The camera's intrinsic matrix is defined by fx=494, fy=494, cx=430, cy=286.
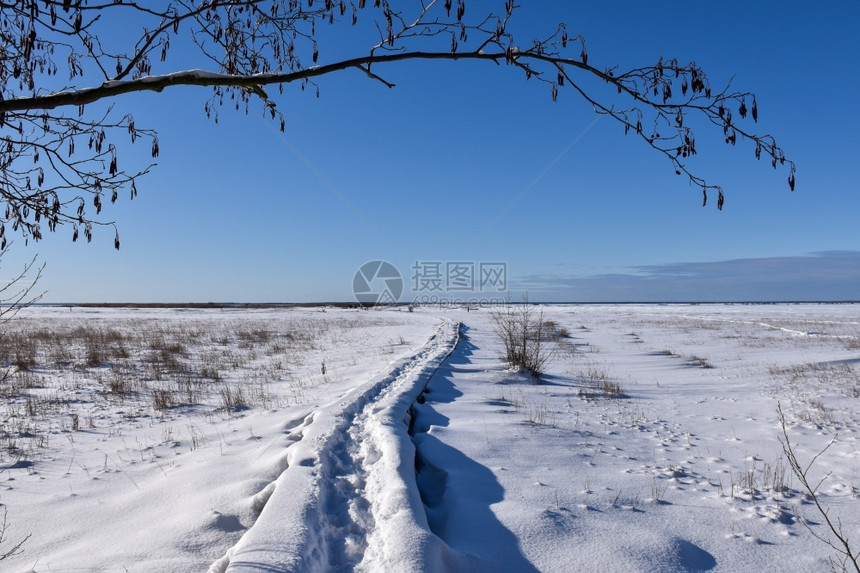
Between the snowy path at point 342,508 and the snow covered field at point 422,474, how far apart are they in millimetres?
14

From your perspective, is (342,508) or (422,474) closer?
(342,508)

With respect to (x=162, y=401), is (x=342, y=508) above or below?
above

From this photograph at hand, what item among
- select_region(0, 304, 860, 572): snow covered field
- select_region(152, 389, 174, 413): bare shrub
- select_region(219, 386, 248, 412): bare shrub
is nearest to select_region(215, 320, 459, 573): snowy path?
select_region(0, 304, 860, 572): snow covered field

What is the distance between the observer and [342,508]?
3162 mm

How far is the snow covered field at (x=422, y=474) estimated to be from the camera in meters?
2.73

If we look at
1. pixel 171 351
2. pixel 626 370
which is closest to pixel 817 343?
pixel 626 370

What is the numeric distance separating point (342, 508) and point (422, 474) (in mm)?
1164

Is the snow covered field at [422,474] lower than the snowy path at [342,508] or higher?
lower

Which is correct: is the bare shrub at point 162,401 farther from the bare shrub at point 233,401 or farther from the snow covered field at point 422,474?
the bare shrub at point 233,401

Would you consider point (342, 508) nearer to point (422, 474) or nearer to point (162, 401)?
point (422, 474)

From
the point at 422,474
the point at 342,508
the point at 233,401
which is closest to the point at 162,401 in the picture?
the point at 233,401

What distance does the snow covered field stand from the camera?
8.96ft

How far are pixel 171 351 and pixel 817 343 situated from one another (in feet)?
70.7

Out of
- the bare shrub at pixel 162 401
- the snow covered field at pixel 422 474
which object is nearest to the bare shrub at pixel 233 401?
the snow covered field at pixel 422 474
